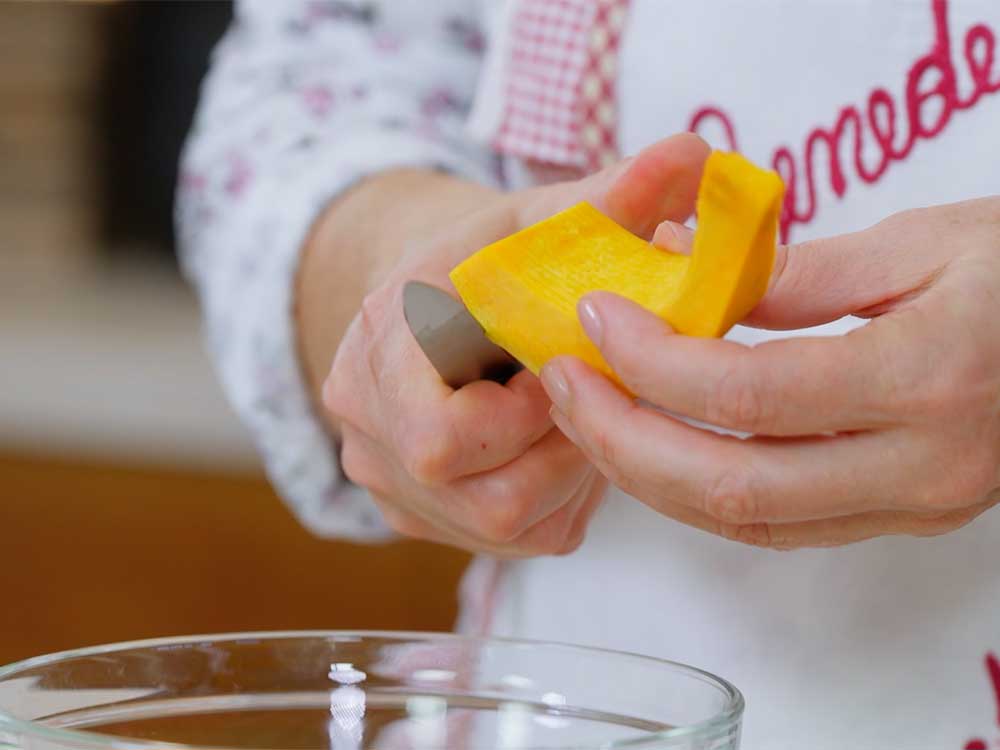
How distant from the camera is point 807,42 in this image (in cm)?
57

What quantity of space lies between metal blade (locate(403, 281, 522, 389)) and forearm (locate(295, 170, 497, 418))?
181 millimetres

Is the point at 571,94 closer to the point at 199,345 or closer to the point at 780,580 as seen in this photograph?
the point at 780,580

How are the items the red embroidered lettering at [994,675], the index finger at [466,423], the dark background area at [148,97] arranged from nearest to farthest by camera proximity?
the index finger at [466,423] < the red embroidered lettering at [994,675] < the dark background area at [148,97]

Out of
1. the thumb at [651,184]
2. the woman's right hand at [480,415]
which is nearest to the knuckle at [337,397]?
the woman's right hand at [480,415]

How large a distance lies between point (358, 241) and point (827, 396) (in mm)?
380

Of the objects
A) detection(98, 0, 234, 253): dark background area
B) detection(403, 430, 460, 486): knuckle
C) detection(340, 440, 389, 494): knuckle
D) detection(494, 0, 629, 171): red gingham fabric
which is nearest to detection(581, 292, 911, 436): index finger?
detection(403, 430, 460, 486): knuckle

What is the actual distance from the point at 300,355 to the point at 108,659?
374 mm

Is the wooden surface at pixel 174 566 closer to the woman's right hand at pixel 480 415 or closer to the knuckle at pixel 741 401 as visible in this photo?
the woman's right hand at pixel 480 415

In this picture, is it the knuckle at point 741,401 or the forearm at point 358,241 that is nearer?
→ the knuckle at point 741,401

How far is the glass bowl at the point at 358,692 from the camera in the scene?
35 centimetres

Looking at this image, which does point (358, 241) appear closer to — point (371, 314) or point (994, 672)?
point (371, 314)

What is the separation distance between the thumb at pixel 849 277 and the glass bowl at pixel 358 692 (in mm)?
99

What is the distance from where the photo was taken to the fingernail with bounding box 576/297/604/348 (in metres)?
0.33

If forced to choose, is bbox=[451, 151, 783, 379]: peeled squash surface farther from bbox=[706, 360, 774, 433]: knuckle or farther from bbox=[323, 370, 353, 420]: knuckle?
bbox=[323, 370, 353, 420]: knuckle
